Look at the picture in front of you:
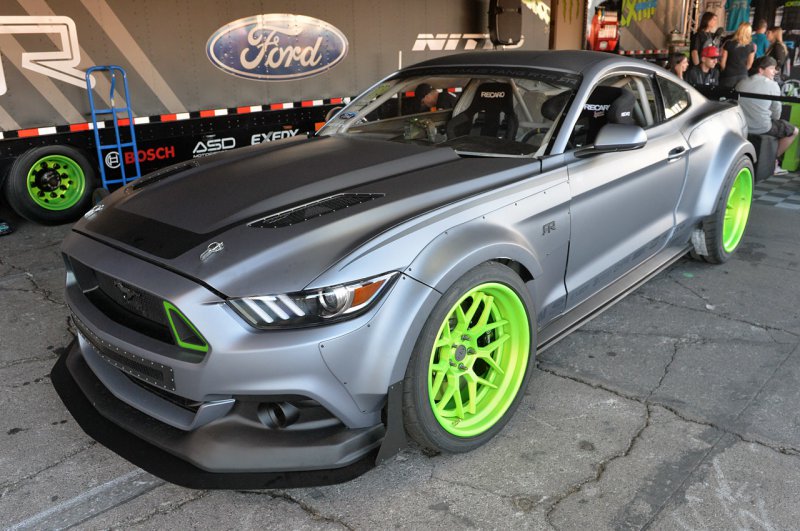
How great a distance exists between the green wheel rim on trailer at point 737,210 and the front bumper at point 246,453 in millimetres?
3625

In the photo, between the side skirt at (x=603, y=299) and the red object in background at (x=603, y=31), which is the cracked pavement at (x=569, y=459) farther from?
the red object in background at (x=603, y=31)

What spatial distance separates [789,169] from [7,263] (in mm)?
8088

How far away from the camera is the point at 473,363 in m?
2.84

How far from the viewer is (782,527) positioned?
2359 mm

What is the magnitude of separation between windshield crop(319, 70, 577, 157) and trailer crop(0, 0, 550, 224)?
1776 millimetres

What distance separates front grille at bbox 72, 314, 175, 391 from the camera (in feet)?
7.57

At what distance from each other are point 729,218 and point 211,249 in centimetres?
404

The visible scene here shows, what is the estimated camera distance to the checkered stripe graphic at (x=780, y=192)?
6680 mm

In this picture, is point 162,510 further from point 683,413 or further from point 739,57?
point 739,57

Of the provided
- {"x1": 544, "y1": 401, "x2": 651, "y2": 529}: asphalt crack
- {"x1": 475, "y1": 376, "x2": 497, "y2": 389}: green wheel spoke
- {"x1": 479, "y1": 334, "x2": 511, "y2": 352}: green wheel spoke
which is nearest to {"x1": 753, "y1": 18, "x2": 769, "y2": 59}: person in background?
{"x1": 544, "y1": 401, "x2": 651, "y2": 529}: asphalt crack

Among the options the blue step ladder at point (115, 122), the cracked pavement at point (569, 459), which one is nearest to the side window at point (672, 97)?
the cracked pavement at point (569, 459)

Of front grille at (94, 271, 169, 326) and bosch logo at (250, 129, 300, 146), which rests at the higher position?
front grille at (94, 271, 169, 326)

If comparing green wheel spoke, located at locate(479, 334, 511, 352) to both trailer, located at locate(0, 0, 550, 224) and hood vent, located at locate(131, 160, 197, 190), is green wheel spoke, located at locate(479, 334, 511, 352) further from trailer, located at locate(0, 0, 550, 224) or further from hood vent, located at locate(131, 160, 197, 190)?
trailer, located at locate(0, 0, 550, 224)

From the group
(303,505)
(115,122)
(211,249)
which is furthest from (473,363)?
(115,122)
